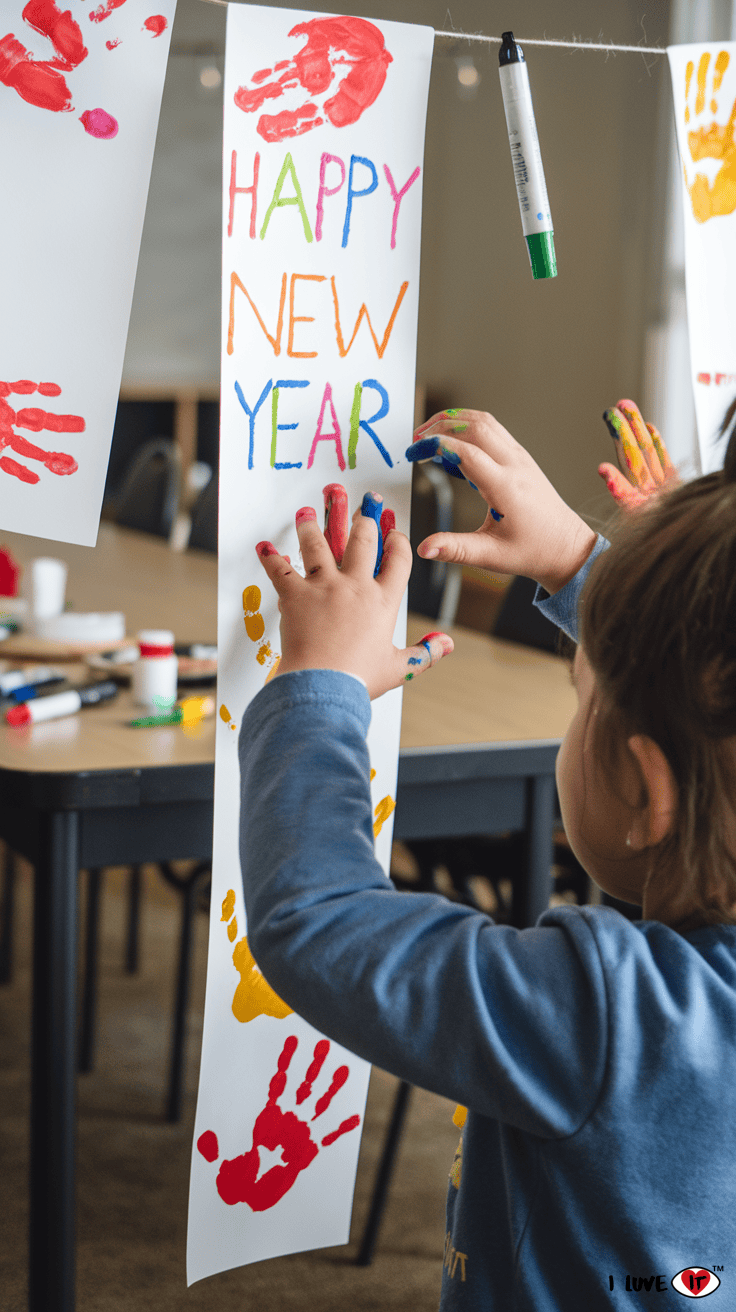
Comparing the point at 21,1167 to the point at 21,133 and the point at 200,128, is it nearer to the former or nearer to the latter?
the point at 21,133

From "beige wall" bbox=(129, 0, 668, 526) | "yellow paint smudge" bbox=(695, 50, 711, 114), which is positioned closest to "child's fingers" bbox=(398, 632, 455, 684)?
"yellow paint smudge" bbox=(695, 50, 711, 114)

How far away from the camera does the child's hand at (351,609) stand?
0.67 meters

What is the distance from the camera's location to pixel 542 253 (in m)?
0.79

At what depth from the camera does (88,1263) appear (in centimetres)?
149

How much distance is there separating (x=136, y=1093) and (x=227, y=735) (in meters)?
1.24

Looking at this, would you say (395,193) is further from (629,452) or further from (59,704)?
(59,704)

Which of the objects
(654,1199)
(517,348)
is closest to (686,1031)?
(654,1199)

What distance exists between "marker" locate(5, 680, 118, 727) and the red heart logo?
91 centimetres

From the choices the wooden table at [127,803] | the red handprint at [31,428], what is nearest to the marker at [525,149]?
the red handprint at [31,428]

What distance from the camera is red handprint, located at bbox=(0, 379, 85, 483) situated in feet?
2.60

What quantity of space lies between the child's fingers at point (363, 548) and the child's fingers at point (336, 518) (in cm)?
2

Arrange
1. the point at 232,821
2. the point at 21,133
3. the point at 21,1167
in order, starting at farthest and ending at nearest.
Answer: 1. the point at 21,1167
2. the point at 232,821
3. the point at 21,133

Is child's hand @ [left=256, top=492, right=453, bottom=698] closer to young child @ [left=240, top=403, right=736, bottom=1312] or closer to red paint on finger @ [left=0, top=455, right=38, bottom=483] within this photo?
young child @ [left=240, top=403, right=736, bottom=1312]

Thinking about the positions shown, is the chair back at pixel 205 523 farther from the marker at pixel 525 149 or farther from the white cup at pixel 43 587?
the marker at pixel 525 149
